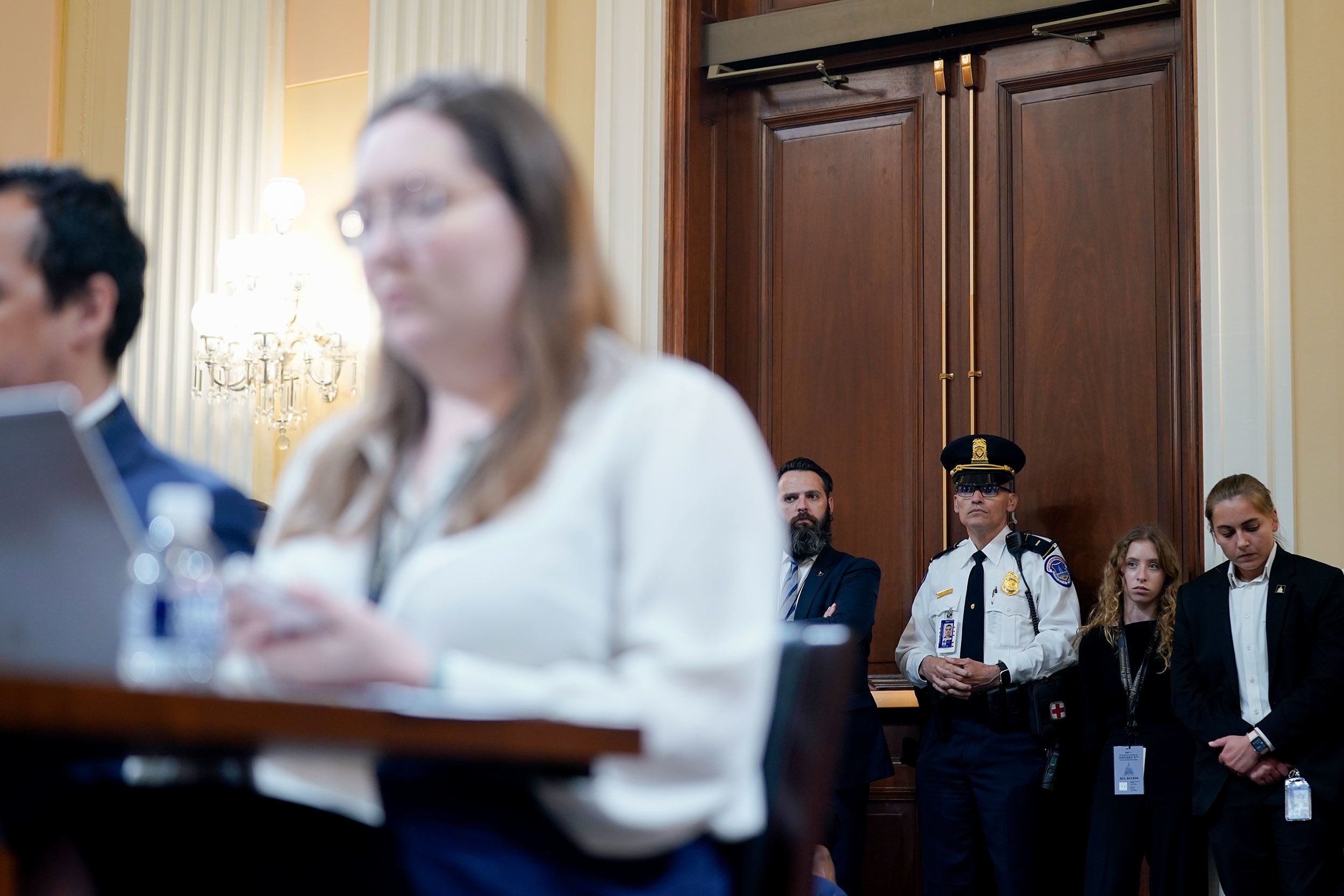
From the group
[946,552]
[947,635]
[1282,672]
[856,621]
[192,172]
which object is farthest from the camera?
[192,172]

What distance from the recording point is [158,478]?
1.90 metres

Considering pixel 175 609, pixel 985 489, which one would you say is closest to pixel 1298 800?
pixel 985 489

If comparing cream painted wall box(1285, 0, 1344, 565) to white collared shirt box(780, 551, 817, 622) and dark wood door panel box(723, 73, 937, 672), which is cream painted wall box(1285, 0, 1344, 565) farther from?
white collared shirt box(780, 551, 817, 622)

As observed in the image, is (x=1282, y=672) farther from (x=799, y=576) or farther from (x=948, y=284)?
(x=948, y=284)

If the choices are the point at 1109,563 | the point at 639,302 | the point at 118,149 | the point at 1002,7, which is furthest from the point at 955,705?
the point at 118,149

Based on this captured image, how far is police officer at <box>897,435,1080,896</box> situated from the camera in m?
5.43

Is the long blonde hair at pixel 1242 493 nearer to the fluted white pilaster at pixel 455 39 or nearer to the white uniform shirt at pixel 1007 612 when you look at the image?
the white uniform shirt at pixel 1007 612

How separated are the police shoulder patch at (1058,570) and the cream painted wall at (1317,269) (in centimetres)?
80

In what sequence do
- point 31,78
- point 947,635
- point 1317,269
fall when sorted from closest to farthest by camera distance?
point 1317,269
point 947,635
point 31,78

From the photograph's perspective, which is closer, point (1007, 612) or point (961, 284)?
point (1007, 612)

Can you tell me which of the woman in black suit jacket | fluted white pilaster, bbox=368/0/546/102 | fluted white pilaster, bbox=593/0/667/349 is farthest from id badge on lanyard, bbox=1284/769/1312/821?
fluted white pilaster, bbox=368/0/546/102

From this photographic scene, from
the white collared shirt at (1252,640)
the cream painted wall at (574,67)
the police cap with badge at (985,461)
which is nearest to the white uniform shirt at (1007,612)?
the police cap with badge at (985,461)

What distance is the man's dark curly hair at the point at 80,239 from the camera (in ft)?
6.37

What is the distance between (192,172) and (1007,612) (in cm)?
418
